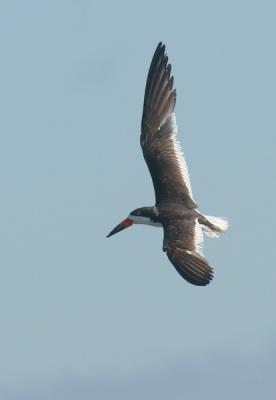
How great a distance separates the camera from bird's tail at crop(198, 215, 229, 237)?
105ft

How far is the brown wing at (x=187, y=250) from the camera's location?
29359 millimetres

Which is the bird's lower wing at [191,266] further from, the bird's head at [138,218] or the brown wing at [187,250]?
the bird's head at [138,218]

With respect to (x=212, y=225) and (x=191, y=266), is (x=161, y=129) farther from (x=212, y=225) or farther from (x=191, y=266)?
(x=191, y=266)

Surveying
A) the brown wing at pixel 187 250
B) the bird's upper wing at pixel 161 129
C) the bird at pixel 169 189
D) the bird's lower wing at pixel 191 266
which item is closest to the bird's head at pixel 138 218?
the bird at pixel 169 189

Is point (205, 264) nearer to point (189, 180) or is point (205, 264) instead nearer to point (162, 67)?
point (189, 180)

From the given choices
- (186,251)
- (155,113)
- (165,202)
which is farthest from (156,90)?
(186,251)

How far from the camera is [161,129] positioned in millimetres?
34344

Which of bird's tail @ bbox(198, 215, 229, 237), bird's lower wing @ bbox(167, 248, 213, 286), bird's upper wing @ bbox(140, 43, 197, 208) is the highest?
bird's upper wing @ bbox(140, 43, 197, 208)

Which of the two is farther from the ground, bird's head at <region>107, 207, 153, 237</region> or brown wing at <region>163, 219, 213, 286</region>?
bird's head at <region>107, 207, 153, 237</region>

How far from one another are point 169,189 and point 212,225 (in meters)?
1.72

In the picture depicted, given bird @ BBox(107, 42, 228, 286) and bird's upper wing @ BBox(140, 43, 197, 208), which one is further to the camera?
bird's upper wing @ BBox(140, 43, 197, 208)

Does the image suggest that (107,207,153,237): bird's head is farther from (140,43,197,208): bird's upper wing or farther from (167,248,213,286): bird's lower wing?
(167,248,213,286): bird's lower wing

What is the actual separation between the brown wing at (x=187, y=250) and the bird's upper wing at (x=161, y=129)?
6.83ft

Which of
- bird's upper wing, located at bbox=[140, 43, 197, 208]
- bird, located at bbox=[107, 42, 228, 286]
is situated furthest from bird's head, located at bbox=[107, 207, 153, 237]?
bird's upper wing, located at bbox=[140, 43, 197, 208]
